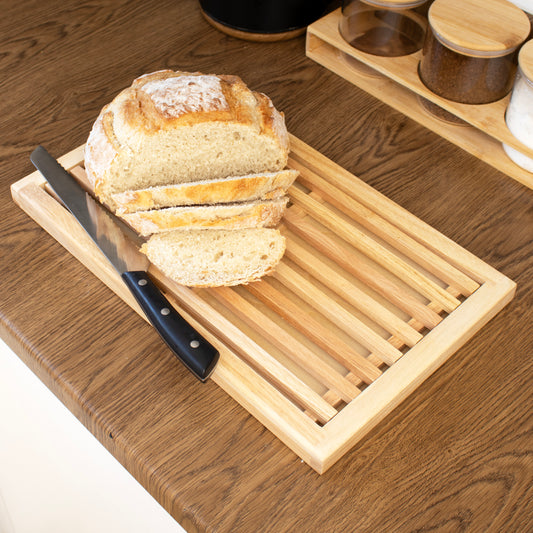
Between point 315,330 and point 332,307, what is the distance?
1.7 inches

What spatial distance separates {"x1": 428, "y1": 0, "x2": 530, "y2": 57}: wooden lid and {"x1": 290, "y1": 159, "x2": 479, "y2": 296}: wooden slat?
0.89ft

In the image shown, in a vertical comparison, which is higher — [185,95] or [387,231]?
[185,95]

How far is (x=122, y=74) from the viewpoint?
125 centimetres

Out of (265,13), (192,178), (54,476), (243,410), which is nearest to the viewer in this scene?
(243,410)

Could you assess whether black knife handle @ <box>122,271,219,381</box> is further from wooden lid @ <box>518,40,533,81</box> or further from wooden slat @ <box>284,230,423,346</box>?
wooden lid @ <box>518,40,533,81</box>

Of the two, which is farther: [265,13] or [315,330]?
[265,13]

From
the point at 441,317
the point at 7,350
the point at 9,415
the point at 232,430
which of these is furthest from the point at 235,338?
the point at 9,415

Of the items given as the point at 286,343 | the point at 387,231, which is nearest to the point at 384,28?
the point at 387,231

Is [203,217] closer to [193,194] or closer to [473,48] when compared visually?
[193,194]

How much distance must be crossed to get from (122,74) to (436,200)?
609 millimetres

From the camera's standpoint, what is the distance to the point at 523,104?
0.99 m

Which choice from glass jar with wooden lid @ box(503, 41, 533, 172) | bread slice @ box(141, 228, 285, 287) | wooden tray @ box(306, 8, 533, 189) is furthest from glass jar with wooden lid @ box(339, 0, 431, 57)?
bread slice @ box(141, 228, 285, 287)

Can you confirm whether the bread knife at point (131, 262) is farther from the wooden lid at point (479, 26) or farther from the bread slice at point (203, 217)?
the wooden lid at point (479, 26)

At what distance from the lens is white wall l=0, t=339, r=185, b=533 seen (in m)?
0.96
